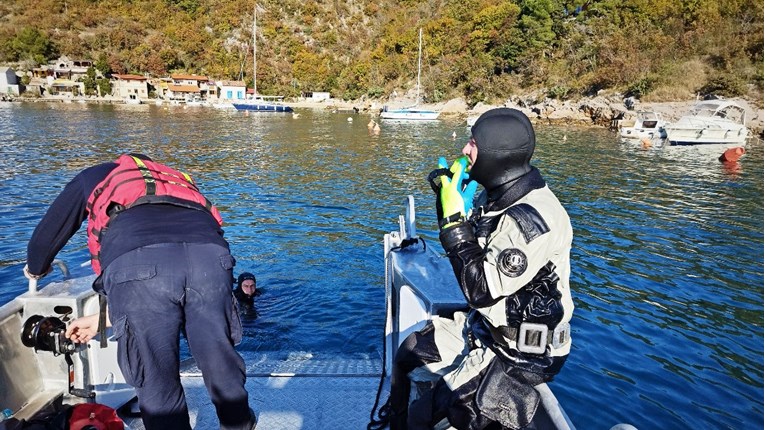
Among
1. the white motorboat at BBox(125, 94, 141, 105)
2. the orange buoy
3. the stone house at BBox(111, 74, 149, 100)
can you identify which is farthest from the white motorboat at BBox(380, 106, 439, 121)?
the stone house at BBox(111, 74, 149, 100)

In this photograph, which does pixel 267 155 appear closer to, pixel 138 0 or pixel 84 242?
pixel 84 242

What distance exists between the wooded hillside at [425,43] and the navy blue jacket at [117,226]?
46834 mm

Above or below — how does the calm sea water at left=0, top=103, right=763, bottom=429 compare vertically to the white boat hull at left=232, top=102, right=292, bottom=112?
below

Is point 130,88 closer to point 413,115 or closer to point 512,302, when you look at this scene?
point 413,115

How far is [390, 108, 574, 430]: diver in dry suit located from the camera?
2.19 metres

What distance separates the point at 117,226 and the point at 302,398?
2216 millimetres

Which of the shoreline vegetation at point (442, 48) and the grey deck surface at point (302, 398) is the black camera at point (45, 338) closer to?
the grey deck surface at point (302, 398)

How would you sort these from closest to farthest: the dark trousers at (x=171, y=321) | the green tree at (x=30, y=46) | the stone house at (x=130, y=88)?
1. the dark trousers at (x=171, y=321)
2. the stone house at (x=130, y=88)
3. the green tree at (x=30, y=46)

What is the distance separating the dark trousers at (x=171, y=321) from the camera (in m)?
2.12

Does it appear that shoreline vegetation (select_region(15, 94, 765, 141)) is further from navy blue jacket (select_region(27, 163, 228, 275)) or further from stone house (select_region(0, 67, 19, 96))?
stone house (select_region(0, 67, 19, 96))

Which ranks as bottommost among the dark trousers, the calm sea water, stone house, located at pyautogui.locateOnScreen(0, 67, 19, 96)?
the calm sea water

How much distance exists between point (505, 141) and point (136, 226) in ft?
5.77

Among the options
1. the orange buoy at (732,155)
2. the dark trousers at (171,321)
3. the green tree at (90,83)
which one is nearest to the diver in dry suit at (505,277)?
the dark trousers at (171,321)

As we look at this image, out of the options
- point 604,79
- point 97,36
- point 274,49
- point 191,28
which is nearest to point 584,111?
point 604,79
